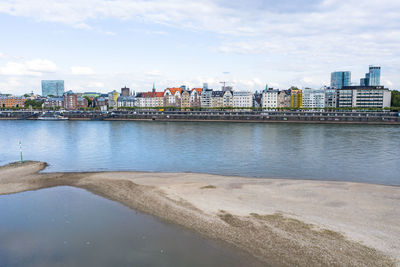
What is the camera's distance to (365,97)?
17450 centimetres

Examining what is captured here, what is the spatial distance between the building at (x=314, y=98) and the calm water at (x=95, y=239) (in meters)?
186

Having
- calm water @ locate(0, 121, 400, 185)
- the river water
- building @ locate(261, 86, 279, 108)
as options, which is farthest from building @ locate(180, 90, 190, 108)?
the river water

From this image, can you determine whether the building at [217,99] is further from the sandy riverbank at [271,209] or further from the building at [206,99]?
the sandy riverbank at [271,209]

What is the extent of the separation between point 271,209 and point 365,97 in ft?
595

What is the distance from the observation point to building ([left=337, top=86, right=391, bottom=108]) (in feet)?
561

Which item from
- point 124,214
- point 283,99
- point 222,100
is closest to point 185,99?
point 222,100

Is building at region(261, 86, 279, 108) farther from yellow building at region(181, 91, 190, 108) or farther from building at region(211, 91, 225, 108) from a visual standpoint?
yellow building at region(181, 91, 190, 108)

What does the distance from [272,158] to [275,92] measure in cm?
15543

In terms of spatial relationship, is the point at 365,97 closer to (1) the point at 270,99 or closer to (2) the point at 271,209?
(1) the point at 270,99

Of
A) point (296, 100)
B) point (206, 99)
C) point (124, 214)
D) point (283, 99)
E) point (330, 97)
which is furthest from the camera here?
point (206, 99)

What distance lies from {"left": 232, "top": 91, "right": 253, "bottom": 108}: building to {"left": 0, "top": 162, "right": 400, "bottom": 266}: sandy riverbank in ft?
545

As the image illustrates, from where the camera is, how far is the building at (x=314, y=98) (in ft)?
617

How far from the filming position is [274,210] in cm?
1877

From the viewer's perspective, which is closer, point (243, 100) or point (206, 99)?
point (243, 100)
